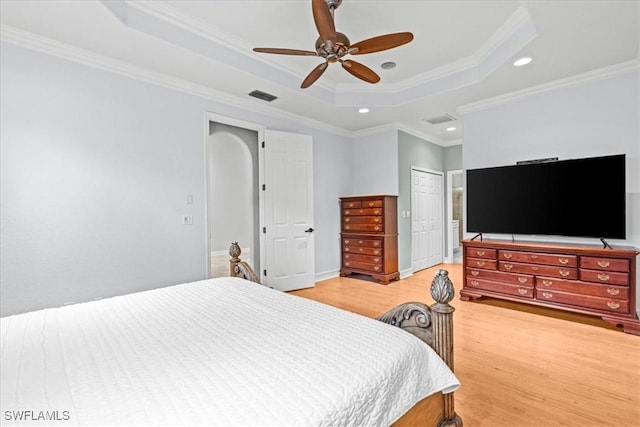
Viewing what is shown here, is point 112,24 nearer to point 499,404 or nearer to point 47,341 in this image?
point 47,341

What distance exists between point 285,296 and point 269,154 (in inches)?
109

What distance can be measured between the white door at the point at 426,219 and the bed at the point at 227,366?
4339 millimetres

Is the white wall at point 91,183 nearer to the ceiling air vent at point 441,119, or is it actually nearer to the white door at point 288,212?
the white door at point 288,212

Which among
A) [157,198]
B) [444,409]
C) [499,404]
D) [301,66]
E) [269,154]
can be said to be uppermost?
[301,66]

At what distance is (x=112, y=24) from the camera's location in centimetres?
234

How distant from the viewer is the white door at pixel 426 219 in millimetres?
5562

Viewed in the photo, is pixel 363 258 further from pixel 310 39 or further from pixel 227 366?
pixel 227 366

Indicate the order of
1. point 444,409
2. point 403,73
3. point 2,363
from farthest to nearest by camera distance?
point 403,73, point 444,409, point 2,363

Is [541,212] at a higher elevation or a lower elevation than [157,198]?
lower

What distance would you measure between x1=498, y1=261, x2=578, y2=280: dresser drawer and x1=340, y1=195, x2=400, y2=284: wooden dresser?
65.3 inches

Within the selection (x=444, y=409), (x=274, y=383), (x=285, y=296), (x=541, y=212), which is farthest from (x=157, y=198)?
(x=541, y=212)

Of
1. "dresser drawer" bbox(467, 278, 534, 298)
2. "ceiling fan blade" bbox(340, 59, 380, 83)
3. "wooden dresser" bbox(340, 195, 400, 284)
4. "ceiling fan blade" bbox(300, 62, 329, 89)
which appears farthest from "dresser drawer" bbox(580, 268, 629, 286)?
"ceiling fan blade" bbox(300, 62, 329, 89)

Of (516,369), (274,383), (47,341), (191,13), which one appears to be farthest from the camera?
(191,13)

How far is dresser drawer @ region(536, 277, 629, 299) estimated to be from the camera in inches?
112
